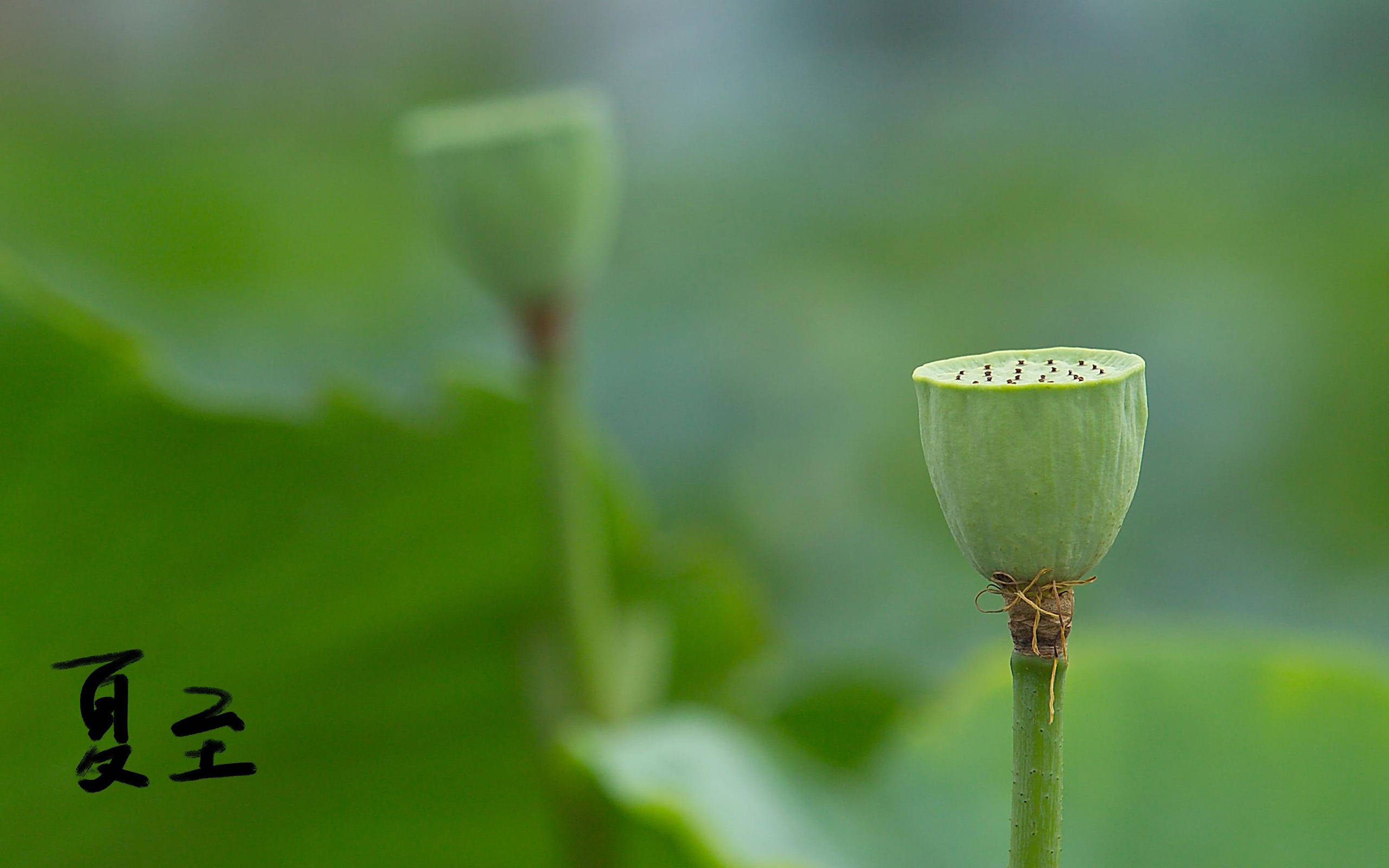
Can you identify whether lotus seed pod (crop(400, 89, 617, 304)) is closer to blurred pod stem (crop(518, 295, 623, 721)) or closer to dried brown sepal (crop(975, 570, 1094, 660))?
blurred pod stem (crop(518, 295, 623, 721))

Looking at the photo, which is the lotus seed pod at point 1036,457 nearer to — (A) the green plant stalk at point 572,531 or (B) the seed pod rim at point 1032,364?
(B) the seed pod rim at point 1032,364

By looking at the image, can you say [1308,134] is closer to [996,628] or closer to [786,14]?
[786,14]

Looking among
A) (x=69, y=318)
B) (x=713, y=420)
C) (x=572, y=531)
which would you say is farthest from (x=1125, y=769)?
(x=713, y=420)

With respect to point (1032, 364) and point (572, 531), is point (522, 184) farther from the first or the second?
point (1032, 364)

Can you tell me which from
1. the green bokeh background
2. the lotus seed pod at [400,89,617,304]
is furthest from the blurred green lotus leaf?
the lotus seed pod at [400,89,617,304]

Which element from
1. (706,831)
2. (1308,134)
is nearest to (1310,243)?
(1308,134)
